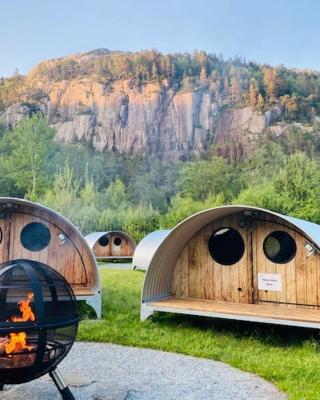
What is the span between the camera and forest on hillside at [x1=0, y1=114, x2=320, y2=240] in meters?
34.7

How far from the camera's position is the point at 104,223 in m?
36.0

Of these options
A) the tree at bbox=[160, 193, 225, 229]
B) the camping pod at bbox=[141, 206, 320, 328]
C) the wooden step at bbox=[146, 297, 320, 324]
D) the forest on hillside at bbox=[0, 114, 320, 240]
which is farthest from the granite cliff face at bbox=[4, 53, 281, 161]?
the wooden step at bbox=[146, 297, 320, 324]

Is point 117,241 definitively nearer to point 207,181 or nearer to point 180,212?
point 180,212

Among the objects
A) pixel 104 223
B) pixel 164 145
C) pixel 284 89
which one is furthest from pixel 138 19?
pixel 104 223

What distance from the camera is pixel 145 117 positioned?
76.7 m

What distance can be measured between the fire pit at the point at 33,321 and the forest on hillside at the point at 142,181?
27.6 m

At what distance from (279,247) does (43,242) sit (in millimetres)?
4481

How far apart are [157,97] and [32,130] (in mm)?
34958

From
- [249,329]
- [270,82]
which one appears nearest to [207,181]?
[270,82]

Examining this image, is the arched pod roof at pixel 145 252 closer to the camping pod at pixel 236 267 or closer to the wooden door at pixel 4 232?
the wooden door at pixel 4 232

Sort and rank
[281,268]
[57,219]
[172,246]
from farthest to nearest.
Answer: [57,219] < [172,246] < [281,268]

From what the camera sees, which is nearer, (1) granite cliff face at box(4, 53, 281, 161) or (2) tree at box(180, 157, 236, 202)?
(2) tree at box(180, 157, 236, 202)

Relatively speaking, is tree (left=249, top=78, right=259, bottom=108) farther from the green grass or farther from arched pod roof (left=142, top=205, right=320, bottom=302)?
the green grass

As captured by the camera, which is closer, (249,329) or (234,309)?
(234,309)
